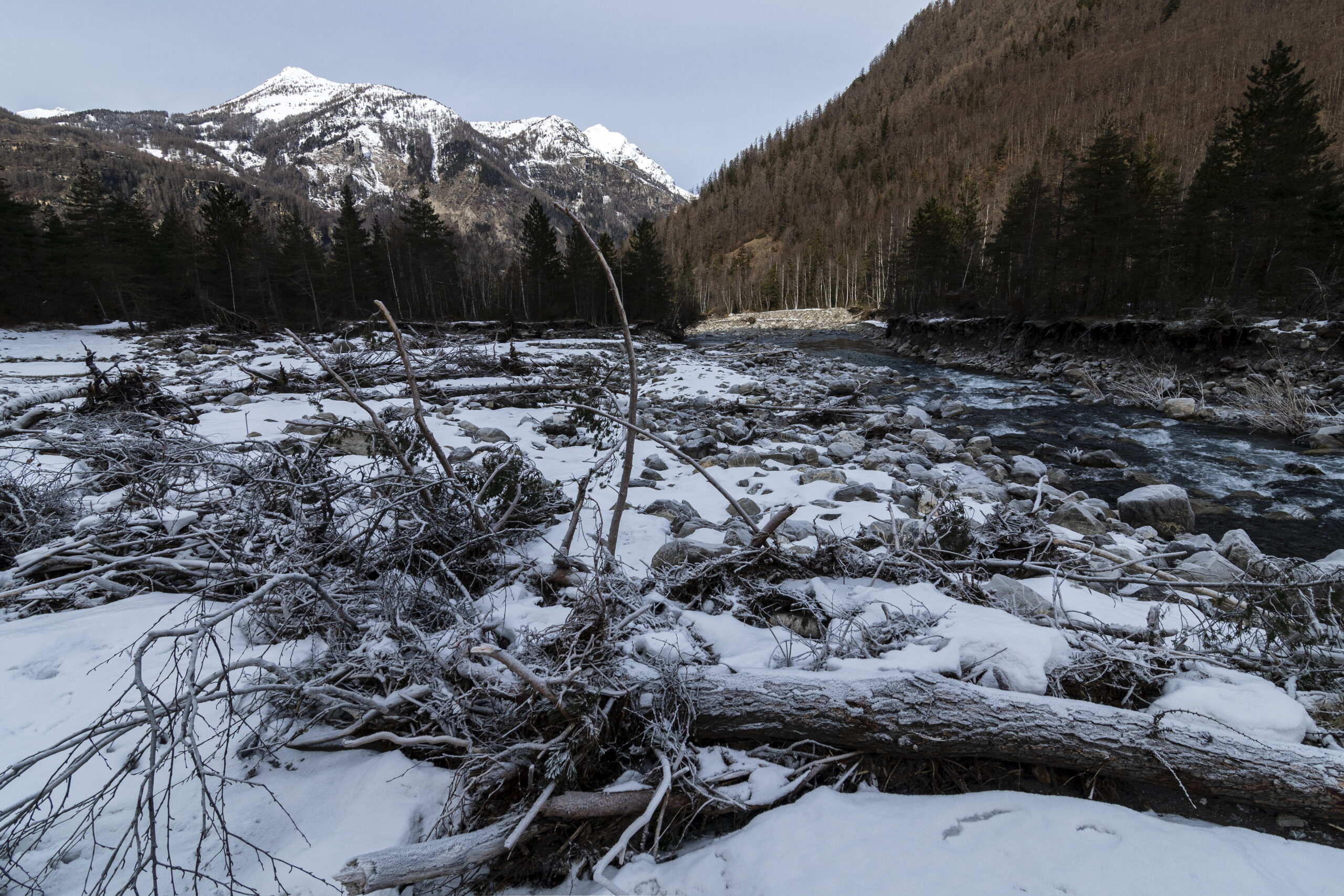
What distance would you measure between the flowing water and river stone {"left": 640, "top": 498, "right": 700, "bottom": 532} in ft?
18.4

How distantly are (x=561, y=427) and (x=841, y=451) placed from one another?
3.94 m

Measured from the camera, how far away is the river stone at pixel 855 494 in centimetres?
482

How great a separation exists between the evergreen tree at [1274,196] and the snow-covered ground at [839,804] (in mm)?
22364

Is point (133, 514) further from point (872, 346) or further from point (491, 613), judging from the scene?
point (872, 346)

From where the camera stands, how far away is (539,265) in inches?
1284

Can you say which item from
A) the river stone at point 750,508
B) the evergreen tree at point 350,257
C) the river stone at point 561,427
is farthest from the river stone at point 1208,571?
the evergreen tree at point 350,257

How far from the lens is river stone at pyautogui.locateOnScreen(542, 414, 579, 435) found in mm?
7012

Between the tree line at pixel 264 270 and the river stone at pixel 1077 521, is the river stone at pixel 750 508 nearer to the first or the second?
the river stone at pixel 1077 521

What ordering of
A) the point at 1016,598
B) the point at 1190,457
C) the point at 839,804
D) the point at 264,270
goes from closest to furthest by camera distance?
the point at 839,804 → the point at 1016,598 → the point at 1190,457 → the point at 264,270

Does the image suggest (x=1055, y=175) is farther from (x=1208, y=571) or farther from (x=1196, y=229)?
(x=1208, y=571)

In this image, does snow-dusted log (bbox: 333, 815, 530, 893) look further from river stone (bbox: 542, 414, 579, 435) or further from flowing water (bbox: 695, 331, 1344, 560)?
flowing water (bbox: 695, 331, 1344, 560)

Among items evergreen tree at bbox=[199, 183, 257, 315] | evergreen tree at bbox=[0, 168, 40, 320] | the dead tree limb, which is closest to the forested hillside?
the dead tree limb

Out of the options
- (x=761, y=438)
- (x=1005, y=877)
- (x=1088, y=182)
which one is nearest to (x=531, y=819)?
(x=1005, y=877)

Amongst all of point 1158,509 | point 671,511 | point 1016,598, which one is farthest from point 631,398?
point 1158,509
